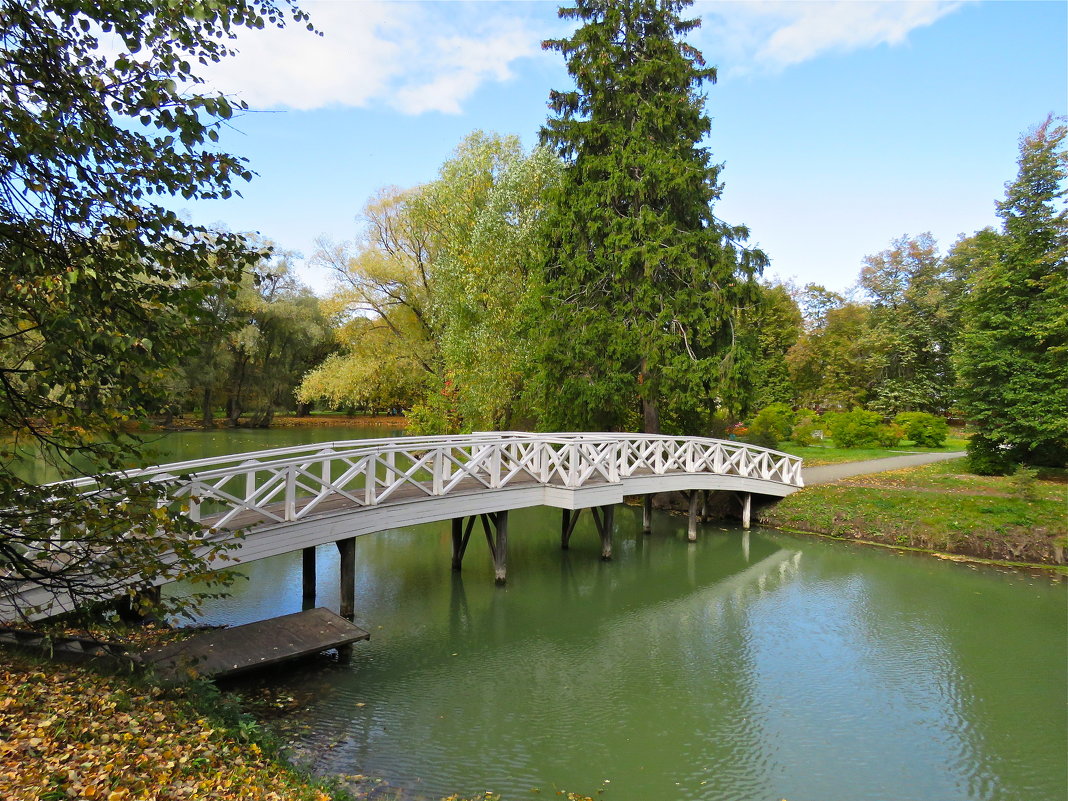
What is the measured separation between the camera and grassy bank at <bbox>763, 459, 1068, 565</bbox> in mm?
14781

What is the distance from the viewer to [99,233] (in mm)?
4062

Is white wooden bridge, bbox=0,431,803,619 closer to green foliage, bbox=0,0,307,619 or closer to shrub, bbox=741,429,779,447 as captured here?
green foliage, bbox=0,0,307,619

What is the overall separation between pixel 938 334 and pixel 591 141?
92.5ft

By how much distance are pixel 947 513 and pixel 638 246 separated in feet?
33.0

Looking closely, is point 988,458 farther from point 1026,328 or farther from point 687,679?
point 687,679

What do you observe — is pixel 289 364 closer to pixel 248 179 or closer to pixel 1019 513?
pixel 1019 513

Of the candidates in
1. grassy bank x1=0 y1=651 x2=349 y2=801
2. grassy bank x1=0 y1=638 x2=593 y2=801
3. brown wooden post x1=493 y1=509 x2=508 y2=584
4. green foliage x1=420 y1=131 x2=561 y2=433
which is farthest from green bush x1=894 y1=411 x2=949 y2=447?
grassy bank x1=0 y1=651 x2=349 y2=801

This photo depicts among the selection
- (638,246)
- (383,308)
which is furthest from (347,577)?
(383,308)

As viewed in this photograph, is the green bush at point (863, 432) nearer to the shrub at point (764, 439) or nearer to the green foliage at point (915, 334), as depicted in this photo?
the shrub at point (764, 439)

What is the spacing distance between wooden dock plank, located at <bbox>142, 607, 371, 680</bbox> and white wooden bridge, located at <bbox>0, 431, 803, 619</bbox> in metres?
0.94

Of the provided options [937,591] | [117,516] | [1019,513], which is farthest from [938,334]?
[117,516]

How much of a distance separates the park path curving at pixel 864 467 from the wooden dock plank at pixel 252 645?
15.0m

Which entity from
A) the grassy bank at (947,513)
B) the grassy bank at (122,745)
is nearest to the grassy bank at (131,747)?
the grassy bank at (122,745)

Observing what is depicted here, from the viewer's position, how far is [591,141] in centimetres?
2048
